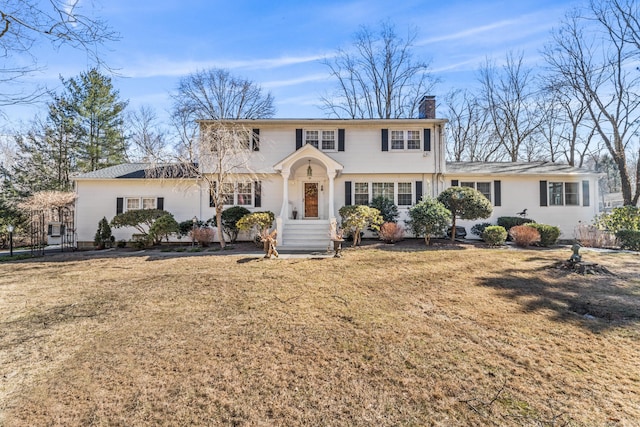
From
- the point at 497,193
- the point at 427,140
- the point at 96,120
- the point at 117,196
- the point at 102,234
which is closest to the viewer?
the point at 102,234

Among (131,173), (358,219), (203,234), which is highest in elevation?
(131,173)

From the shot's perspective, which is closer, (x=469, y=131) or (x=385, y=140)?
(x=385, y=140)

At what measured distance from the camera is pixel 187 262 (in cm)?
888

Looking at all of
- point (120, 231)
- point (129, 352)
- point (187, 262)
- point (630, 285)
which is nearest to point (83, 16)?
point (129, 352)

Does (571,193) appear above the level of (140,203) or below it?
above

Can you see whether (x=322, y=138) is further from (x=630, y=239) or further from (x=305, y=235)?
(x=630, y=239)

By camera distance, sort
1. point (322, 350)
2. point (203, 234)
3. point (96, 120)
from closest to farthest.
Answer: point (322, 350) < point (203, 234) < point (96, 120)

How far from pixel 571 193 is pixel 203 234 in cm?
1810

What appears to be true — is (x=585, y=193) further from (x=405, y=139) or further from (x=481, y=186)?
(x=405, y=139)

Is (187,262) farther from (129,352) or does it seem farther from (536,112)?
(536,112)

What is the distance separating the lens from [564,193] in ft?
48.6

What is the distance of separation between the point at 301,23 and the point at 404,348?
417 inches

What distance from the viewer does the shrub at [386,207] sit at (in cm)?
1330

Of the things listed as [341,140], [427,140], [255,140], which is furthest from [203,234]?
[427,140]
